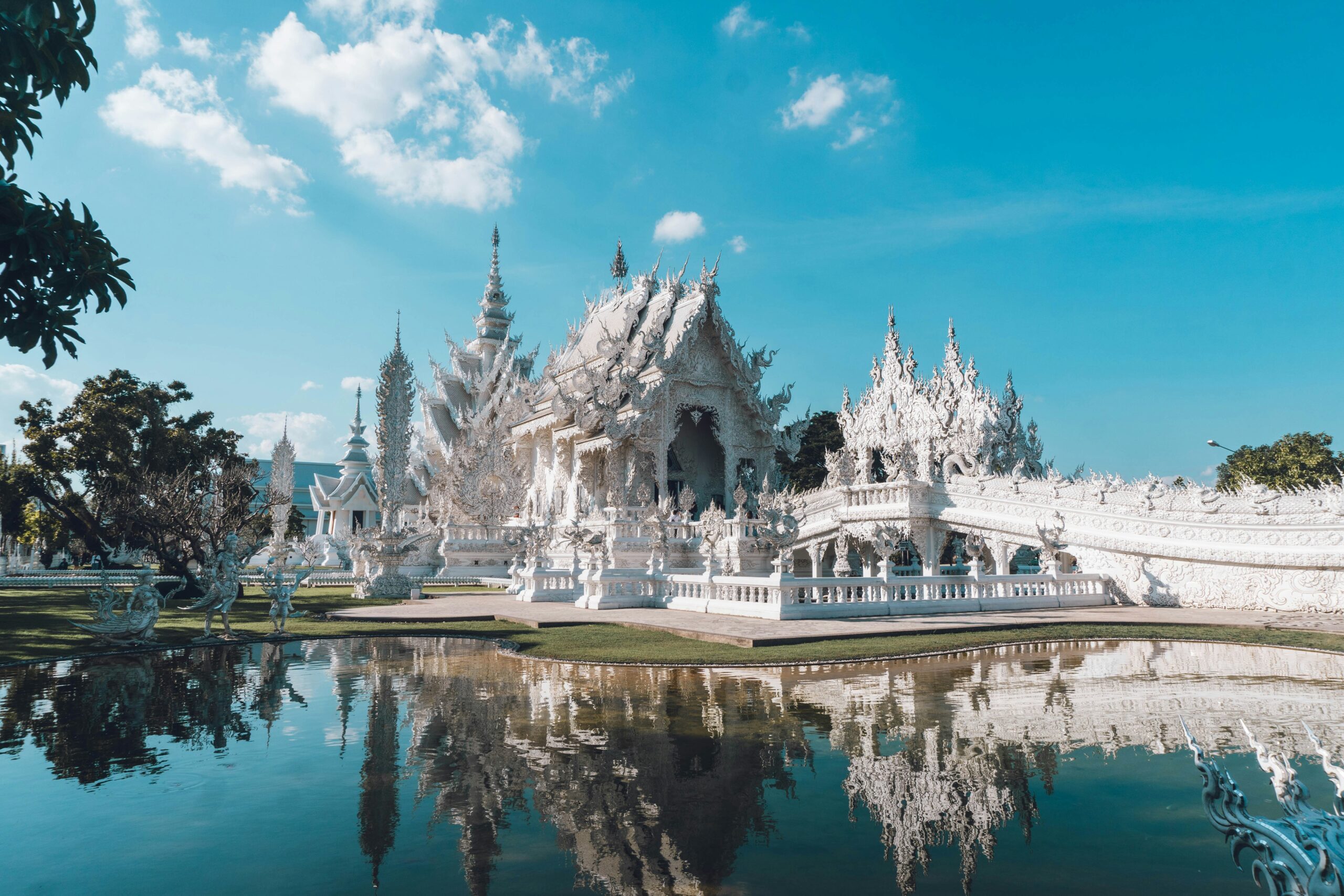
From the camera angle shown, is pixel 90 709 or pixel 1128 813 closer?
pixel 1128 813

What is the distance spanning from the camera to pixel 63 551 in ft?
141

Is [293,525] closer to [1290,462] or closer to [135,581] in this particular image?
[135,581]

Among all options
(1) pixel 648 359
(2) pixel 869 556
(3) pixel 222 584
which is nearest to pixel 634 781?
(3) pixel 222 584

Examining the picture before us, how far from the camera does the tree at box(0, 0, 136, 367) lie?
4.75m

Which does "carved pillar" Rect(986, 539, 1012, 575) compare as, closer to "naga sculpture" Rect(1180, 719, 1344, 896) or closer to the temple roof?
the temple roof

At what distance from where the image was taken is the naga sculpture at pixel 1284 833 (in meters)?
2.05

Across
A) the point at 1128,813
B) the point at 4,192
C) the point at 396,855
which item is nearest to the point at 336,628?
the point at 4,192

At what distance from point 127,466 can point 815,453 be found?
102 feet

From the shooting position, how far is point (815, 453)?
43.3 meters

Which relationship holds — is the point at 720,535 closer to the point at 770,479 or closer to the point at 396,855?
the point at 770,479

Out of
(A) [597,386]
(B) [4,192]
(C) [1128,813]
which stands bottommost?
(C) [1128,813]

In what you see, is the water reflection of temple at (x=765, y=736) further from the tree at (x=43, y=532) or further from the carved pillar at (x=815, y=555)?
the tree at (x=43, y=532)

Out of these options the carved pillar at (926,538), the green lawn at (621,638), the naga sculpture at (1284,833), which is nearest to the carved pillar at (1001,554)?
the carved pillar at (926,538)

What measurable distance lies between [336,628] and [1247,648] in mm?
13022
